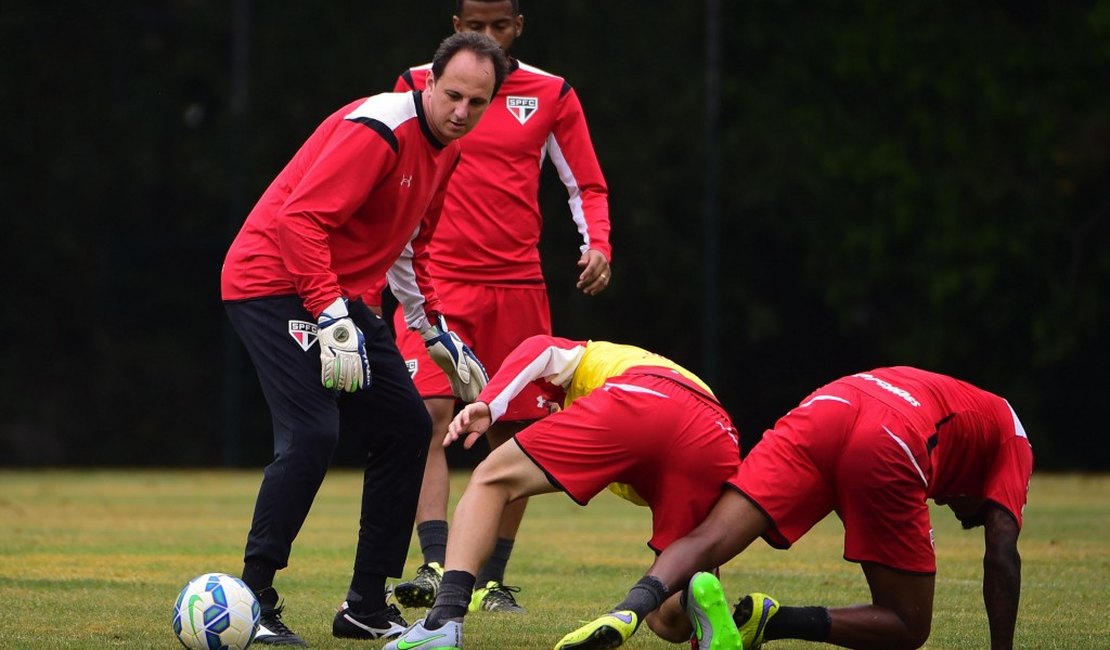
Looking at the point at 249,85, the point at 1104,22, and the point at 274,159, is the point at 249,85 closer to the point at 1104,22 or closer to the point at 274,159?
the point at 274,159

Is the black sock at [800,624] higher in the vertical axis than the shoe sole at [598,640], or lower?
lower

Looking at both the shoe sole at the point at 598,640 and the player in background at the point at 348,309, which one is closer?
the shoe sole at the point at 598,640

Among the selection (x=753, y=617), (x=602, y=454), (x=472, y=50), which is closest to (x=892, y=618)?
(x=753, y=617)

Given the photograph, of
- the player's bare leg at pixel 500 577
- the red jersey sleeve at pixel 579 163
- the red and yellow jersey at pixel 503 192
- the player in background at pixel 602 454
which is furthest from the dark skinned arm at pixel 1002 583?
the red jersey sleeve at pixel 579 163

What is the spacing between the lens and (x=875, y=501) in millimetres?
5113

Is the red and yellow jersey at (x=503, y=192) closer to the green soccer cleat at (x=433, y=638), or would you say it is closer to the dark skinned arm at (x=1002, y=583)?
the dark skinned arm at (x=1002, y=583)

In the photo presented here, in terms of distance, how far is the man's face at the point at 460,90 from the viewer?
5434 mm

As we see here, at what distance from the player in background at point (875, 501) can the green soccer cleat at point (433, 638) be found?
631mm

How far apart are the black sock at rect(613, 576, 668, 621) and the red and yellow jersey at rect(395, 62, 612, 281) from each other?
2.48 meters

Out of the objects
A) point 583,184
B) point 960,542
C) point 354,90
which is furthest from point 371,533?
point 354,90

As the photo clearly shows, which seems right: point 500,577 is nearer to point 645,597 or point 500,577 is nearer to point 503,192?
point 503,192

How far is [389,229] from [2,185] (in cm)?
984

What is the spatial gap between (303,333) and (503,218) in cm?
203

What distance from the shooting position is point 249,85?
14.6 metres
